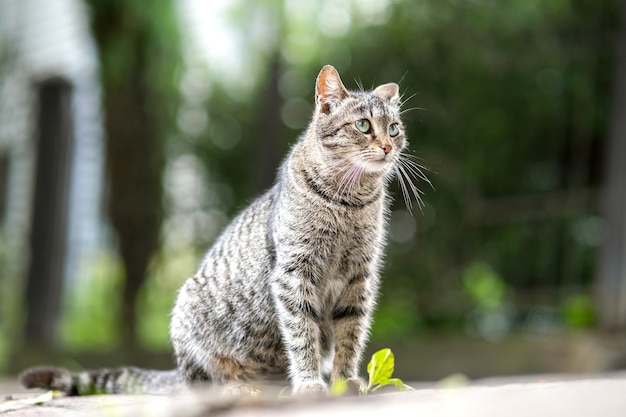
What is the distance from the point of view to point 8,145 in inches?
349

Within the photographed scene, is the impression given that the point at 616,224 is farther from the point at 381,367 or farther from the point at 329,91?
the point at 381,367

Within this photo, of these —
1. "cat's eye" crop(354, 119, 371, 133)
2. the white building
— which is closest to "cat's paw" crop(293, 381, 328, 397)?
"cat's eye" crop(354, 119, 371, 133)

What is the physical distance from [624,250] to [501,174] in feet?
3.77

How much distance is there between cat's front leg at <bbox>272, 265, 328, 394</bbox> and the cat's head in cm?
49

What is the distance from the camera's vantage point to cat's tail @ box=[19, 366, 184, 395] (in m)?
3.06

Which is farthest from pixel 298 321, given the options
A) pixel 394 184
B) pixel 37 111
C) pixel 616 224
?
pixel 37 111

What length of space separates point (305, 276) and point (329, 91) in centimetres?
79

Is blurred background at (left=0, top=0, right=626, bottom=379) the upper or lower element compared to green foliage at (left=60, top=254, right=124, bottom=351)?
upper

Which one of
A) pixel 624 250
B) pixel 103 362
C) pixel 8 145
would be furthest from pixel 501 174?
pixel 8 145

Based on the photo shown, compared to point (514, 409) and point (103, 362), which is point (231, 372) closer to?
point (514, 409)

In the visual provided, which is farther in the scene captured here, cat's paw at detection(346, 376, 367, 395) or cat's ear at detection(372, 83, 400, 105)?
cat's ear at detection(372, 83, 400, 105)

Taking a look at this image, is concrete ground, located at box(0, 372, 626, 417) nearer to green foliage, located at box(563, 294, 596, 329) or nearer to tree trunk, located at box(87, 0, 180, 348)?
green foliage, located at box(563, 294, 596, 329)

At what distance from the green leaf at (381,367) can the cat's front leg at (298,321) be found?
0.25 m

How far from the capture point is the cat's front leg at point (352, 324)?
2818mm
